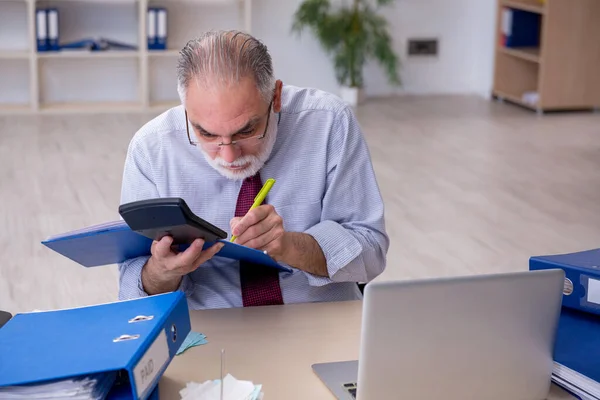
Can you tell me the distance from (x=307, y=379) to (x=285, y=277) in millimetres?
422

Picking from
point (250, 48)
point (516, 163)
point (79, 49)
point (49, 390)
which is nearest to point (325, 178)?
point (250, 48)

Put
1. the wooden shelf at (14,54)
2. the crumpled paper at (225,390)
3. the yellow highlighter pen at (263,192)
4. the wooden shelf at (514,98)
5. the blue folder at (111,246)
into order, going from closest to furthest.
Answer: the crumpled paper at (225,390)
the blue folder at (111,246)
the yellow highlighter pen at (263,192)
the wooden shelf at (14,54)
the wooden shelf at (514,98)

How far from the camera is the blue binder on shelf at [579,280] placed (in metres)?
1.56

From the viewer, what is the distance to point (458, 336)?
3.89 ft

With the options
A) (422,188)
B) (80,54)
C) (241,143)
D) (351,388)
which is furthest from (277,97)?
(80,54)

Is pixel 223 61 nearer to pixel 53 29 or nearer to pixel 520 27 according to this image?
pixel 53 29

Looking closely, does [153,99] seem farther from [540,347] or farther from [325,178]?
[540,347]

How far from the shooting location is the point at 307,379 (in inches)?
54.1

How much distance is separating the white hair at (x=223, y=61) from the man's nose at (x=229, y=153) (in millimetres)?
109

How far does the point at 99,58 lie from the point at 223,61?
499cm

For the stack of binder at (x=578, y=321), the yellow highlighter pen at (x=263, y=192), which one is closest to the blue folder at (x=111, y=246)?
the yellow highlighter pen at (x=263, y=192)

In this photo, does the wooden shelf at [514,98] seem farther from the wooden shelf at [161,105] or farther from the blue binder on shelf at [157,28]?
the blue binder on shelf at [157,28]

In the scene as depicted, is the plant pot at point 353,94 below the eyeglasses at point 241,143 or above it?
below

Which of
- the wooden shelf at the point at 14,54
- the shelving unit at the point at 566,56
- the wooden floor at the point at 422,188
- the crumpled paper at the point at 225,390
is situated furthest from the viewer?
the shelving unit at the point at 566,56
